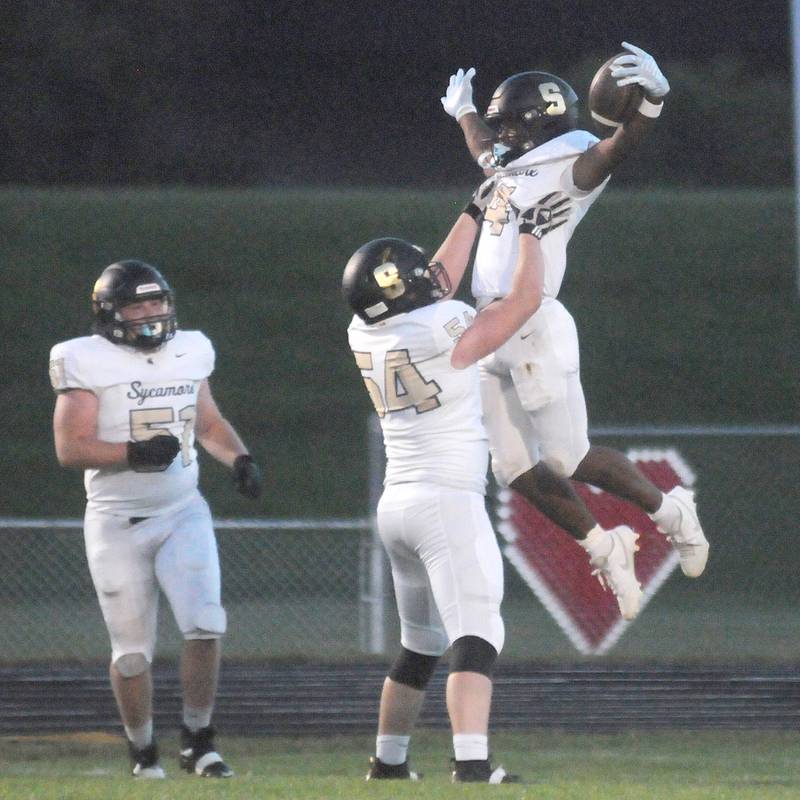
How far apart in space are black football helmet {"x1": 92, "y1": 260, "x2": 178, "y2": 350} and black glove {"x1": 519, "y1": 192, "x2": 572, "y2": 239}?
143 cm

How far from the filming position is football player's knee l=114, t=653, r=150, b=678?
6926 mm

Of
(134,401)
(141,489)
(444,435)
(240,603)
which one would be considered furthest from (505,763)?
(240,603)

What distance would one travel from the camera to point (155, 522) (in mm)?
6945

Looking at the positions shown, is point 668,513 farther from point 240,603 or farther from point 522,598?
point 240,603

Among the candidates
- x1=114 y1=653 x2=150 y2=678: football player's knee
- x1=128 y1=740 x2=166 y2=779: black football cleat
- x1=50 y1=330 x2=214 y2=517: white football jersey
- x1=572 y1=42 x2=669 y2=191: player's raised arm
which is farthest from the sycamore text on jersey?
x1=572 y1=42 x2=669 y2=191: player's raised arm

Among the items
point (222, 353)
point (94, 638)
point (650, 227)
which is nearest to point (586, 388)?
point (650, 227)

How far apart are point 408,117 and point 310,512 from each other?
5.51m

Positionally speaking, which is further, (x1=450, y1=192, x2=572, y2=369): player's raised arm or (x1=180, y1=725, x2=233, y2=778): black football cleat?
(x1=180, y1=725, x2=233, y2=778): black football cleat

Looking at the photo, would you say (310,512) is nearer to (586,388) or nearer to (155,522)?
(586,388)

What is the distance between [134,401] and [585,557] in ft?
13.5

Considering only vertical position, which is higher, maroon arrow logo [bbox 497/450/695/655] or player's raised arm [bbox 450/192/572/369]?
player's raised arm [bbox 450/192/572/369]

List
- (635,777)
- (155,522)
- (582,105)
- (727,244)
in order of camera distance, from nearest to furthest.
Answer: (155,522) < (635,777) < (727,244) < (582,105)

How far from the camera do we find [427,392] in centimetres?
601

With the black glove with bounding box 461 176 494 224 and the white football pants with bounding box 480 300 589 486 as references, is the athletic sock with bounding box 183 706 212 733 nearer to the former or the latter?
the white football pants with bounding box 480 300 589 486
